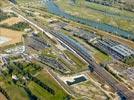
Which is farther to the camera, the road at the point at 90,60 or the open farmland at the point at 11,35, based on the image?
the open farmland at the point at 11,35

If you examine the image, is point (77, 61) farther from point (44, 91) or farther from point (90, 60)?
point (44, 91)

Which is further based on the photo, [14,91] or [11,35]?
[11,35]

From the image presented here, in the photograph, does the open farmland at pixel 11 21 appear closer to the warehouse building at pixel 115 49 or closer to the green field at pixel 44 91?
the warehouse building at pixel 115 49

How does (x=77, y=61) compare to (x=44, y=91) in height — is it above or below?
above

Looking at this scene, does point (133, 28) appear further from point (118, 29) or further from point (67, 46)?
point (67, 46)

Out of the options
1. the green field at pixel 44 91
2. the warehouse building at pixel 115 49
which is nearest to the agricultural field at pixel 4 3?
the warehouse building at pixel 115 49

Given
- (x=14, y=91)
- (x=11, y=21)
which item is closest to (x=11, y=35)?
(x=11, y=21)

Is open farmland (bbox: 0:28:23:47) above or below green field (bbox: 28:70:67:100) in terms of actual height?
above

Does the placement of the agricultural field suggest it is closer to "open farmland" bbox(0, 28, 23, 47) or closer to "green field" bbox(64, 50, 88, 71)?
"open farmland" bbox(0, 28, 23, 47)

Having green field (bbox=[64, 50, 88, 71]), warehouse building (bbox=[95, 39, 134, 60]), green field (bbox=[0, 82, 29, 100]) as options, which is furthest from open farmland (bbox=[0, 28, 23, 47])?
warehouse building (bbox=[95, 39, 134, 60])
